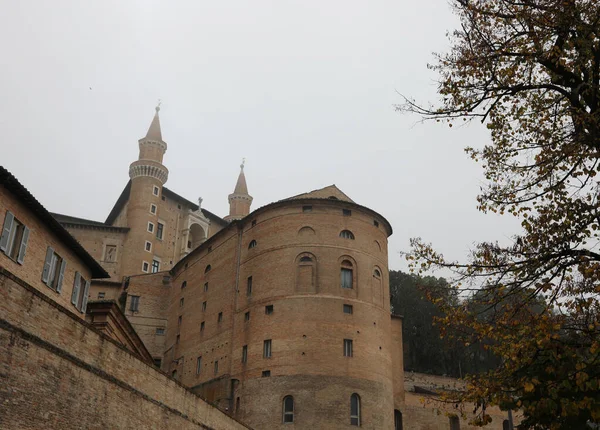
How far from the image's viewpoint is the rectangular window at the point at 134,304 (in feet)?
154

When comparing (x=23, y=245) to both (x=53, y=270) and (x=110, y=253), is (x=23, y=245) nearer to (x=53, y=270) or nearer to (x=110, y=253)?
(x=53, y=270)

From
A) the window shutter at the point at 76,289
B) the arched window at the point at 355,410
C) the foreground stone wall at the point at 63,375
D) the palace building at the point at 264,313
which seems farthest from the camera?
the arched window at the point at 355,410

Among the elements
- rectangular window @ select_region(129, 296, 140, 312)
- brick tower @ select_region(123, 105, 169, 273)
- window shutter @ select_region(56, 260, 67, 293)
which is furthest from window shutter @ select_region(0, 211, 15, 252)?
brick tower @ select_region(123, 105, 169, 273)

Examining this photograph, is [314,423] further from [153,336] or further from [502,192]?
[502,192]

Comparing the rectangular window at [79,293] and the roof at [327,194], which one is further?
the roof at [327,194]

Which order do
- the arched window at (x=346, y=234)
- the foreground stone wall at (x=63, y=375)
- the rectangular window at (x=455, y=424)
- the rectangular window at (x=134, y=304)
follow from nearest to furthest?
the foreground stone wall at (x=63, y=375) → the arched window at (x=346, y=234) → the rectangular window at (x=455, y=424) → the rectangular window at (x=134, y=304)

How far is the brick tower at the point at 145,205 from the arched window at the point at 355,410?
29.5 meters

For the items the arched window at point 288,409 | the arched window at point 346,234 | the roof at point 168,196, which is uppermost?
the roof at point 168,196

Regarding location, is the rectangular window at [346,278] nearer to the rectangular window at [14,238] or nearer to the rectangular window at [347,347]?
the rectangular window at [347,347]

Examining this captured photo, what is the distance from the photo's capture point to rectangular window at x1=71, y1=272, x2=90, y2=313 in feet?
74.3

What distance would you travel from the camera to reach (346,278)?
3603 centimetres

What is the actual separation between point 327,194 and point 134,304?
59.3 ft

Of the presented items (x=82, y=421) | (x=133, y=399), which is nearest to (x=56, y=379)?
(x=82, y=421)

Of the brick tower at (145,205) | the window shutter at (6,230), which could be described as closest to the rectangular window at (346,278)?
the window shutter at (6,230)
